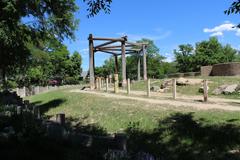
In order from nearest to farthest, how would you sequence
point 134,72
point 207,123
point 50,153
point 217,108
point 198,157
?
point 50,153
point 198,157
point 207,123
point 217,108
point 134,72

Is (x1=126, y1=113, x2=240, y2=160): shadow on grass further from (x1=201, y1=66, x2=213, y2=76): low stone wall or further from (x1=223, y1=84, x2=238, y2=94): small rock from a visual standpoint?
(x1=201, y1=66, x2=213, y2=76): low stone wall

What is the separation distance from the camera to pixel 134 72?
295ft

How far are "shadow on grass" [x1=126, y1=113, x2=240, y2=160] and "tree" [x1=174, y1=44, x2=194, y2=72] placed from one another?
6893cm

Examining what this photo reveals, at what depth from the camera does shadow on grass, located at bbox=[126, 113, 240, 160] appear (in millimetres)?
9562

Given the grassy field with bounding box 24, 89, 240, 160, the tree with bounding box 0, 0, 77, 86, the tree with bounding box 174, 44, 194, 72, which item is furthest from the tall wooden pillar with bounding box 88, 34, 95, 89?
the tree with bounding box 174, 44, 194, 72

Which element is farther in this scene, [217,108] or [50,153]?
[217,108]

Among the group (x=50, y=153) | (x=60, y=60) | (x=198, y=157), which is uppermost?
(x=60, y=60)

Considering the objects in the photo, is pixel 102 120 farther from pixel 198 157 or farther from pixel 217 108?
pixel 198 157

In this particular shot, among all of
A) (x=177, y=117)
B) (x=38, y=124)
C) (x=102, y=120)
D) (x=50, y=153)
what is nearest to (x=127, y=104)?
(x=102, y=120)

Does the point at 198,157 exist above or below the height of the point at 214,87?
below

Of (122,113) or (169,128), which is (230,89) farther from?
(169,128)

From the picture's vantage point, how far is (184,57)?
80875 mm

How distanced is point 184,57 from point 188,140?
71576 mm

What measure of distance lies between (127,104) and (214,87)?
7304 millimetres
